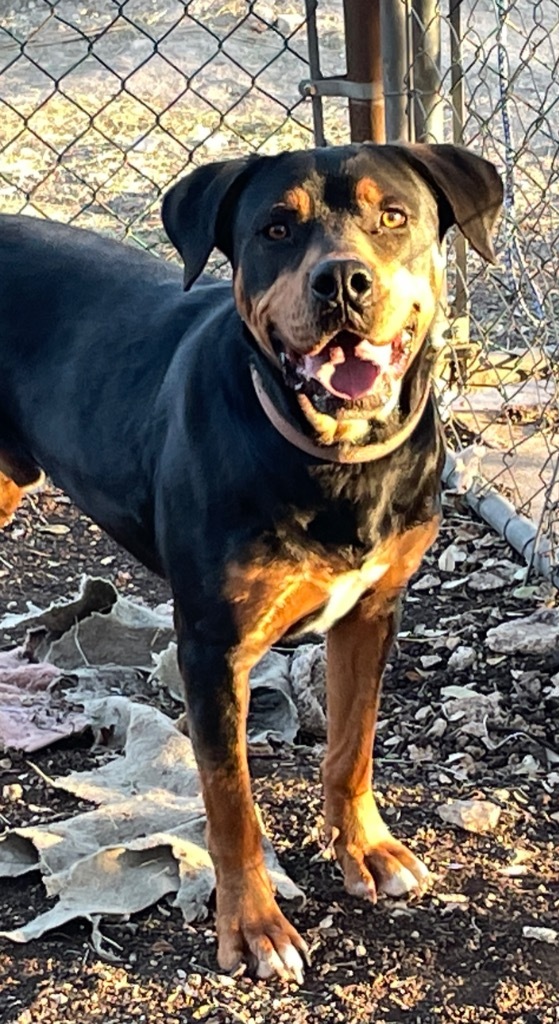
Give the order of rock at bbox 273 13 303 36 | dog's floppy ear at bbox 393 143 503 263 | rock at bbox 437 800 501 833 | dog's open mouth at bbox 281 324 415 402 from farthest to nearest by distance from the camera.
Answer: rock at bbox 273 13 303 36
rock at bbox 437 800 501 833
dog's floppy ear at bbox 393 143 503 263
dog's open mouth at bbox 281 324 415 402

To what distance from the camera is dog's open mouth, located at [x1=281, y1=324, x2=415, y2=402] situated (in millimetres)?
2617

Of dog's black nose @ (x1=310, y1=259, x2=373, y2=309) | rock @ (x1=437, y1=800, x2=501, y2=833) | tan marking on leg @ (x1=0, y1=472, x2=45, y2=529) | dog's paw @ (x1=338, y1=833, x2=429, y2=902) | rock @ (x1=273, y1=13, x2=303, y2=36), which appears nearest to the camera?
dog's black nose @ (x1=310, y1=259, x2=373, y2=309)

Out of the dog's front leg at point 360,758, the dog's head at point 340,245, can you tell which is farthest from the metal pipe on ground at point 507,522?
the dog's head at point 340,245

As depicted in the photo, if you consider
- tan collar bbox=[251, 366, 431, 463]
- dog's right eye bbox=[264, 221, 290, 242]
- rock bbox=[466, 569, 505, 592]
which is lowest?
rock bbox=[466, 569, 505, 592]

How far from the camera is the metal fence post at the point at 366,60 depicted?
4.26 metres

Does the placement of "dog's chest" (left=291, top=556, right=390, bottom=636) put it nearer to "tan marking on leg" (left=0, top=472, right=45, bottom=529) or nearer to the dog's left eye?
the dog's left eye

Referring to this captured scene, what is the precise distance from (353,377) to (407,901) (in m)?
1.18

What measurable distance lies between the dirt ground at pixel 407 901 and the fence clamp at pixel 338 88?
157 cm

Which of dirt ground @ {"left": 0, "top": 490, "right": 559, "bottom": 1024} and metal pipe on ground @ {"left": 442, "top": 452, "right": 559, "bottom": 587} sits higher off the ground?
metal pipe on ground @ {"left": 442, "top": 452, "right": 559, "bottom": 587}

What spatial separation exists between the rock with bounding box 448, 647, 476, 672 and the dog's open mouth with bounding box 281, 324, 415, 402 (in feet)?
4.81

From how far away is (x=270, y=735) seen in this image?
3.71m

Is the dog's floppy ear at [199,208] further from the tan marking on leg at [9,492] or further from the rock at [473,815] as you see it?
the rock at [473,815]

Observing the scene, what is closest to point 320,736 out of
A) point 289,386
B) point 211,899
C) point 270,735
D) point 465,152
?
point 270,735

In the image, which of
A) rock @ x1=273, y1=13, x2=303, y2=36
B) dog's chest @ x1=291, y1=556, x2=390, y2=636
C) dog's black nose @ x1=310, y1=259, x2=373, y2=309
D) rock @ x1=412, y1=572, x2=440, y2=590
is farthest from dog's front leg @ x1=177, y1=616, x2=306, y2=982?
rock @ x1=273, y1=13, x2=303, y2=36
